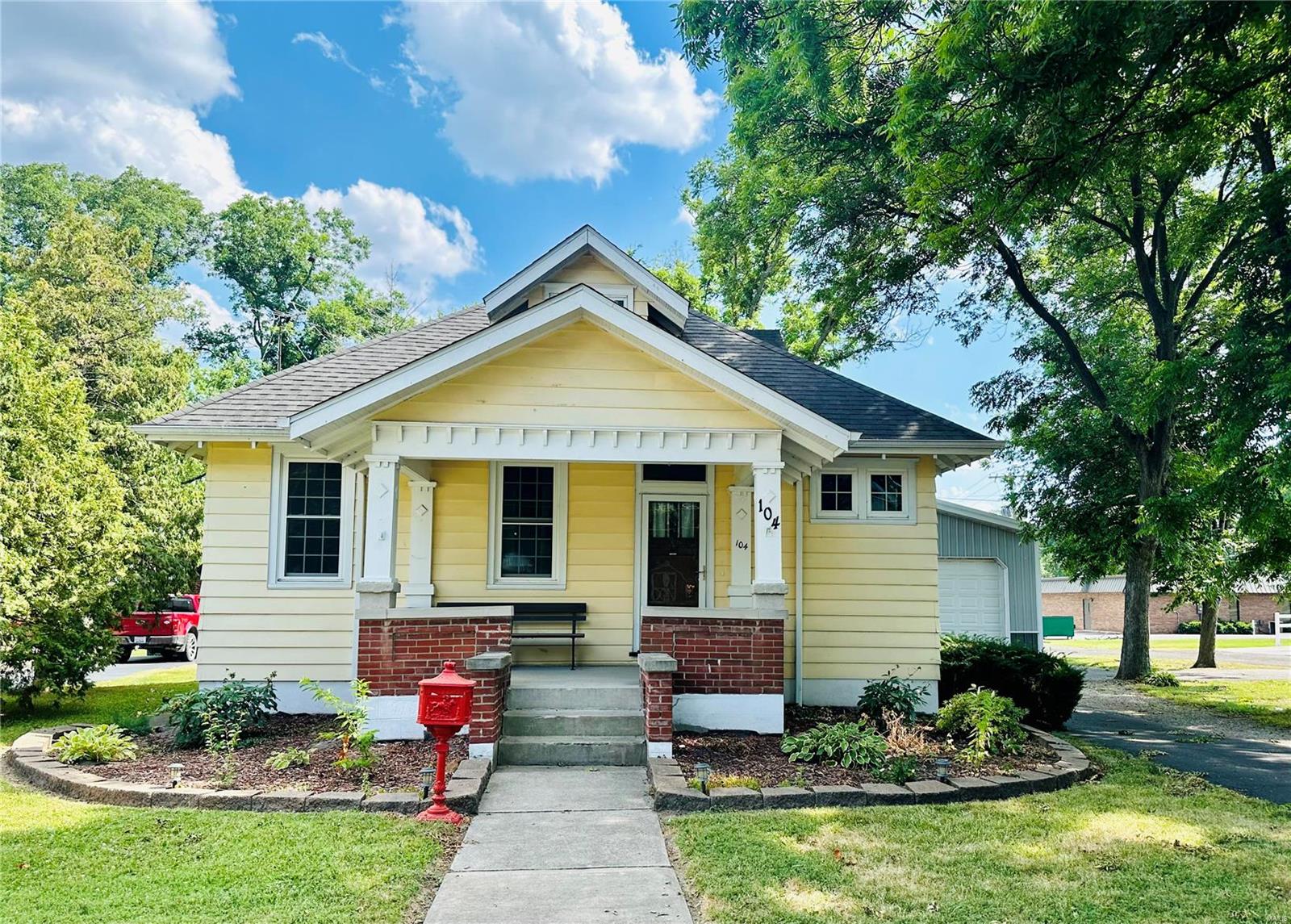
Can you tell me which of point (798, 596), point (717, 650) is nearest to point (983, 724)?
point (717, 650)

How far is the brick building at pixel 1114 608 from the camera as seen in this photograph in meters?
48.2

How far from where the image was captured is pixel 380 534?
8.10 meters

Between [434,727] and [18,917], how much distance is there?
2516 millimetres

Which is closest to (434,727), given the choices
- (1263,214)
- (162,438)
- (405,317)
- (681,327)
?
(162,438)

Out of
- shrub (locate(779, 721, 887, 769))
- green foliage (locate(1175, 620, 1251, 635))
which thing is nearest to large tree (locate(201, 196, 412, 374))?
shrub (locate(779, 721, 887, 769))

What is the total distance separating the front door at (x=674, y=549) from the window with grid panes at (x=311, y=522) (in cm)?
385

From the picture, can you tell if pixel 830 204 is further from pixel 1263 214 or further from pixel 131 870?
pixel 131 870

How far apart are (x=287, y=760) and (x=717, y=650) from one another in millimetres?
4007

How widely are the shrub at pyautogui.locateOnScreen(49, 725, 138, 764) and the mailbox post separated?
331 centimetres

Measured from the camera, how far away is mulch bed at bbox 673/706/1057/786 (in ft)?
22.2

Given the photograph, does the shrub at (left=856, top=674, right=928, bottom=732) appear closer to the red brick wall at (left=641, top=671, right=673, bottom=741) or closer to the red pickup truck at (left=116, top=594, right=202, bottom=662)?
the red brick wall at (left=641, top=671, right=673, bottom=741)

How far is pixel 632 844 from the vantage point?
536 centimetres

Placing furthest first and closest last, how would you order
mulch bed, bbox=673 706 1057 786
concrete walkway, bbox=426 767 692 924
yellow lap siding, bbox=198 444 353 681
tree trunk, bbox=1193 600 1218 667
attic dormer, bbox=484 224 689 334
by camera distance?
1. tree trunk, bbox=1193 600 1218 667
2. attic dormer, bbox=484 224 689 334
3. yellow lap siding, bbox=198 444 353 681
4. mulch bed, bbox=673 706 1057 786
5. concrete walkway, bbox=426 767 692 924

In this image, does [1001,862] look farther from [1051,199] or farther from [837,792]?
[1051,199]
